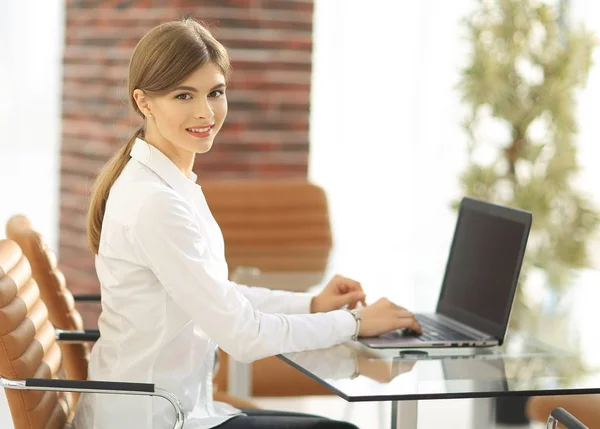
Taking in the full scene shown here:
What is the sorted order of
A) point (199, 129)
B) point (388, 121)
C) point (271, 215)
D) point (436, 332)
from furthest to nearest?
1. point (388, 121)
2. point (271, 215)
3. point (436, 332)
4. point (199, 129)

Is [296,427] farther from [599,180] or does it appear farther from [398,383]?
[599,180]

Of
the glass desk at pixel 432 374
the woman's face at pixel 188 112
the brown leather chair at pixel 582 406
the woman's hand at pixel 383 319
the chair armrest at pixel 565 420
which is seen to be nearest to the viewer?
the chair armrest at pixel 565 420

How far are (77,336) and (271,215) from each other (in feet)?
4.02

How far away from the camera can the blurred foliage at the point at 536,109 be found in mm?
4465

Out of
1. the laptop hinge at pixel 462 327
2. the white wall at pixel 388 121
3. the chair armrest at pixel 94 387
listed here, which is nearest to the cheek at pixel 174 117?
the chair armrest at pixel 94 387

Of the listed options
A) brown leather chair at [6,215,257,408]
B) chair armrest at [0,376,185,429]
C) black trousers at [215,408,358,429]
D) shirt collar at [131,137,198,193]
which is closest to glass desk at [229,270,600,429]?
black trousers at [215,408,358,429]

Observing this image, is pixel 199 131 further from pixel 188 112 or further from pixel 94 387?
pixel 94 387

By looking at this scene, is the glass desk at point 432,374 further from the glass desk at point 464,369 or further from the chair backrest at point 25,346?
the chair backrest at point 25,346

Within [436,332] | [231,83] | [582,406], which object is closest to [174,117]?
[436,332]

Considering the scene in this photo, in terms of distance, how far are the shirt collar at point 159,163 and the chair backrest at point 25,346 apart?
35cm

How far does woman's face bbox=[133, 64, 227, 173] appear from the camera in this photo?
211 centimetres

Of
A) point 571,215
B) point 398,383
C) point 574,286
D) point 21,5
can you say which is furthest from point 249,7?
point 398,383

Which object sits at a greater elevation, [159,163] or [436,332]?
[159,163]

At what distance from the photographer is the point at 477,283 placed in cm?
242
